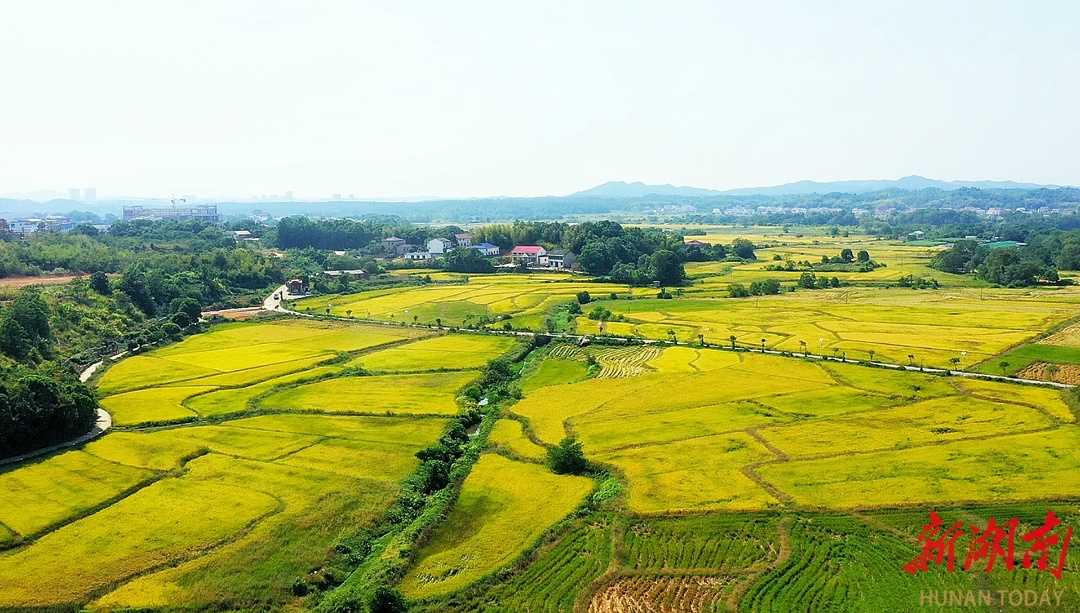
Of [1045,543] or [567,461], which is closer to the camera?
[1045,543]

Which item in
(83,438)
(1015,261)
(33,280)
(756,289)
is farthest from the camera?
(1015,261)

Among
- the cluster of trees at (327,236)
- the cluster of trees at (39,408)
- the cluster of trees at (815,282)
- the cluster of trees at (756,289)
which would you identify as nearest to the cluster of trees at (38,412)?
the cluster of trees at (39,408)

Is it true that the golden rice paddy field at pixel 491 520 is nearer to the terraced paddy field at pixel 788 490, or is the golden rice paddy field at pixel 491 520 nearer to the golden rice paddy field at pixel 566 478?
the golden rice paddy field at pixel 566 478

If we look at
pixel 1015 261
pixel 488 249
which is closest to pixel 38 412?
pixel 488 249

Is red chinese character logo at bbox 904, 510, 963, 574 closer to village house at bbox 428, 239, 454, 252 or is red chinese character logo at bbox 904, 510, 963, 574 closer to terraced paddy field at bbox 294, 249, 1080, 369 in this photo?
terraced paddy field at bbox 294, 249, 1080, 369

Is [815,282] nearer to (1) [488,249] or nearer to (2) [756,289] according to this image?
(2) [756,289]

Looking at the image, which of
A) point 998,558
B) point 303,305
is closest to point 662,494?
point 998,558
